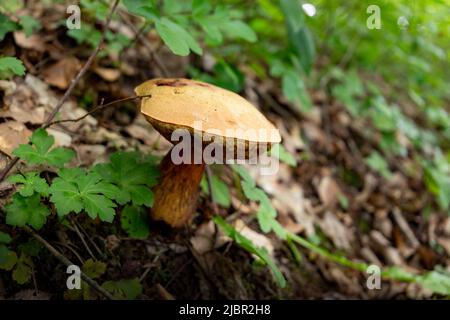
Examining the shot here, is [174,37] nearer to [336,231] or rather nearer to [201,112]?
[201,112]

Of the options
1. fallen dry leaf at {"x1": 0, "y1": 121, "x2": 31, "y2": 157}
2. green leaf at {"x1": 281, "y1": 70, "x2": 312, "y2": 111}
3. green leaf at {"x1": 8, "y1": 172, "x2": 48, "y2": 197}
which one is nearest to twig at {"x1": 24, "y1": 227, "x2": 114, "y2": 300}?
green leaf at {"x1": 8, "y1": 172, "x2": 48, "y2": 197}

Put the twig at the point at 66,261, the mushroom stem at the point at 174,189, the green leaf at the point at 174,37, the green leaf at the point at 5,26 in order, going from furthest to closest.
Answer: the green leaf at the point at 5,26
the mushroom stem at the point at 174,189
the green leaf at the point at 174,37
the twig at the point at 66,261

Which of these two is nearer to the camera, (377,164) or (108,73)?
(108,73)

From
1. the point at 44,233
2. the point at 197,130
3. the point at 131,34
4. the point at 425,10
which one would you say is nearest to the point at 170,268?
the point at 44,233

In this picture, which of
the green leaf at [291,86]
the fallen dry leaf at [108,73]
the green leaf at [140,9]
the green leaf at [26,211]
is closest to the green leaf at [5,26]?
the fallen dry leaf at [108,73]

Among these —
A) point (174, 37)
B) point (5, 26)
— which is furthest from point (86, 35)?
point (174, 37)

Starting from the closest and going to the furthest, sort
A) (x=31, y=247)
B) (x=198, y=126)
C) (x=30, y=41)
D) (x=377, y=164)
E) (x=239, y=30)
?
1. (x=198, y=126)
2. (x=31, y=247)
3. (x=239, y=30)
4. (x=30, y=41)
5. (x=377, y=164)

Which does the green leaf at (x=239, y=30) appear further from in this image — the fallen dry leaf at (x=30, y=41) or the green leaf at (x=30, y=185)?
the green leaf at (x=30, y=185)
